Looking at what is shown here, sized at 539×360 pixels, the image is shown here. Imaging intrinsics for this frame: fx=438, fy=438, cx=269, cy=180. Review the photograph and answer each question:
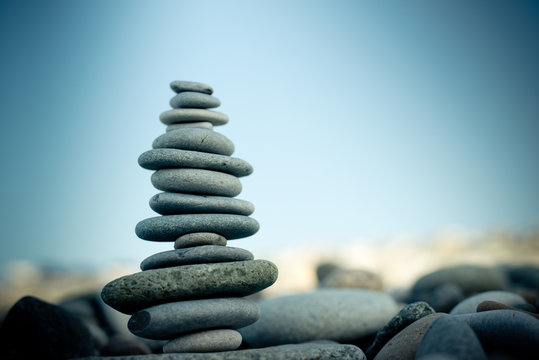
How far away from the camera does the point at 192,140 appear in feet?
15.6

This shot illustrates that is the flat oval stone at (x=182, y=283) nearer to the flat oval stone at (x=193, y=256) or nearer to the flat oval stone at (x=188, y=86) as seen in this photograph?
the flat oval stone at (x=193, y=256)

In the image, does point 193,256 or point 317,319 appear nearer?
point 193,256

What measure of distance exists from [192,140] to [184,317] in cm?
185

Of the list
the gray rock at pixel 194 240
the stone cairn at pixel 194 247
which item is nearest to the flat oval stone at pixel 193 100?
the stone cairn at pixel 194 247

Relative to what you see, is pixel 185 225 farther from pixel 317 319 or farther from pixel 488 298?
pixel 488 298

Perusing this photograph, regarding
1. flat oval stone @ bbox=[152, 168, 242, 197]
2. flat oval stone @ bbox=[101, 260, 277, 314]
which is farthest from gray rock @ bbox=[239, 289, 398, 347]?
flat oval stone @ bbox=[152, 168, 242, 197]

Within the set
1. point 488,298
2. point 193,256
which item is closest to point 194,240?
point 193,256

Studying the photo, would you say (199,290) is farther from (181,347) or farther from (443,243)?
(443,243)

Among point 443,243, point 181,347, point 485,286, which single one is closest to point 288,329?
point 181,347

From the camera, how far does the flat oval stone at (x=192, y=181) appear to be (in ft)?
15.0

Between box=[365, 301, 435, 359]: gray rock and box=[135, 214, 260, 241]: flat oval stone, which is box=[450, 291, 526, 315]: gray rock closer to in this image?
box=[365, 301, 435, 359]: gray rock

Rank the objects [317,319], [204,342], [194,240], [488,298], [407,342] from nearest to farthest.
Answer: [407,342] < [204,342] < [194,240] < [488,298] < [317,319]

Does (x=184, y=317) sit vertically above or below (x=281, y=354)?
above

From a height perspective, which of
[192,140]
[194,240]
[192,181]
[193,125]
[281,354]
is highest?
[193,125]
